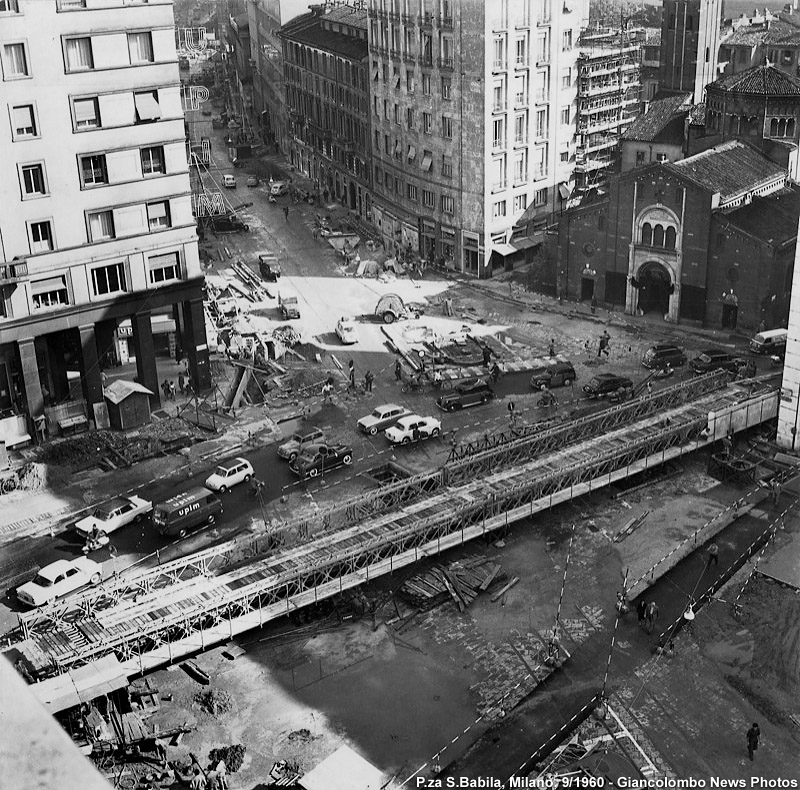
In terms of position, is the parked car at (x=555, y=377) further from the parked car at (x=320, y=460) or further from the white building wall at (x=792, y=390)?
the parked car at (x=320, y=460)

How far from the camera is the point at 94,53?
58.2 metres

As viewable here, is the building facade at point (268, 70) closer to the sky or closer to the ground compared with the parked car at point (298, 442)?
closer to the sky

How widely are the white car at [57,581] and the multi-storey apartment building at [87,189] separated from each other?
17.2m

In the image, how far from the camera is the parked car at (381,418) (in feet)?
203

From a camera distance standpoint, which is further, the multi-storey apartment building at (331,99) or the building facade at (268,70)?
the building facade at (268,70)

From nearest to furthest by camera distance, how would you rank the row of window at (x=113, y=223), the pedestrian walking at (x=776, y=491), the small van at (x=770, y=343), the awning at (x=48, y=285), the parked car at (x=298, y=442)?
the pedestrian walking at (x=776, y=491) → the parked car at (x=298, y=442) → the row of window at (x=113, y=223) → the awning at (x=48, y=285) → the small van at (x=770, y=343)

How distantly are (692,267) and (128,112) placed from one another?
42.6 meters

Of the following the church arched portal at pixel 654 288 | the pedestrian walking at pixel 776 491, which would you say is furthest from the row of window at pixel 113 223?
the pedestrian walking at pixel 776 491

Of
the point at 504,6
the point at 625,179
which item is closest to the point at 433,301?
the point at 625,179

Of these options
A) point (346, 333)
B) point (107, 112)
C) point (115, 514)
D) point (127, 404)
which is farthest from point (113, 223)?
point (346, 333)

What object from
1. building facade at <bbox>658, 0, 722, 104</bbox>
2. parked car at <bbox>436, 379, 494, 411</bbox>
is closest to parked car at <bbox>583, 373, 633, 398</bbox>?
parked car at <bbox>436, 379, 494, 411</bbox>

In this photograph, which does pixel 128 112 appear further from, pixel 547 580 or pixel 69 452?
pixel 547 580

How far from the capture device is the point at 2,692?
572cm

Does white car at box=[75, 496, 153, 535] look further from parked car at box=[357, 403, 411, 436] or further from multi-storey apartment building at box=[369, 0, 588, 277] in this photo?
multi-storey apartment building at box=[369, 0, 588, 277]
